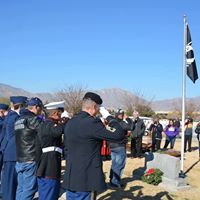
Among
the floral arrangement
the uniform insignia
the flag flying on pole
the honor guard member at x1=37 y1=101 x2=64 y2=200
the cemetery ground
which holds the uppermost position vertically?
the flag flying on pole

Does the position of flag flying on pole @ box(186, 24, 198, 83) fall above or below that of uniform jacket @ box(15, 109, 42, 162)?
above

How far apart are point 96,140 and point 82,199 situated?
707 millimetres

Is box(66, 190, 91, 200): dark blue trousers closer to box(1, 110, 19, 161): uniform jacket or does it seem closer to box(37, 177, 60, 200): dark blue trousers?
box(37, 177, 60, 200): dark blue trousers

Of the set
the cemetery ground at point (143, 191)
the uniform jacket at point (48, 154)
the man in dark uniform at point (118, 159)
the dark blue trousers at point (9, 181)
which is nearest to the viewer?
the uniform jacket at point (48, 154)

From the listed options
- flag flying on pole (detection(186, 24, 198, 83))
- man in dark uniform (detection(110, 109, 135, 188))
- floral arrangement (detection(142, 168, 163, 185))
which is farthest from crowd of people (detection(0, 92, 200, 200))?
flag flying on pole (detection(186, 24, 198, 83))

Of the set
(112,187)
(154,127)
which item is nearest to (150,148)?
(154,127)

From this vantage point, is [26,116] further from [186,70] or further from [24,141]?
[186,70]

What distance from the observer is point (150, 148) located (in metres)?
16.0

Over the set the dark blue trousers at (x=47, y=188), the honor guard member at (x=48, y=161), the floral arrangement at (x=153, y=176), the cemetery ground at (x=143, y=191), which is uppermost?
the honor guard member at (x=48, y=161)

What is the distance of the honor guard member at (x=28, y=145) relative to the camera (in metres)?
5.50

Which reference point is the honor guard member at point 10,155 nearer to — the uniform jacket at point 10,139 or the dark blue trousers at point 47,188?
the uniform jacket at point 10,139

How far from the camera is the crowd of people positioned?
404 cm

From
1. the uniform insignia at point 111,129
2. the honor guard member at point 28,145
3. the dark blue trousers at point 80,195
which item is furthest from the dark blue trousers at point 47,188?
the uniform insignia at point 111,129

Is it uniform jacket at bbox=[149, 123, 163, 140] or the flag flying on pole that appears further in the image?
uniform jacket at bbox=[149, 123, 163, 140]
